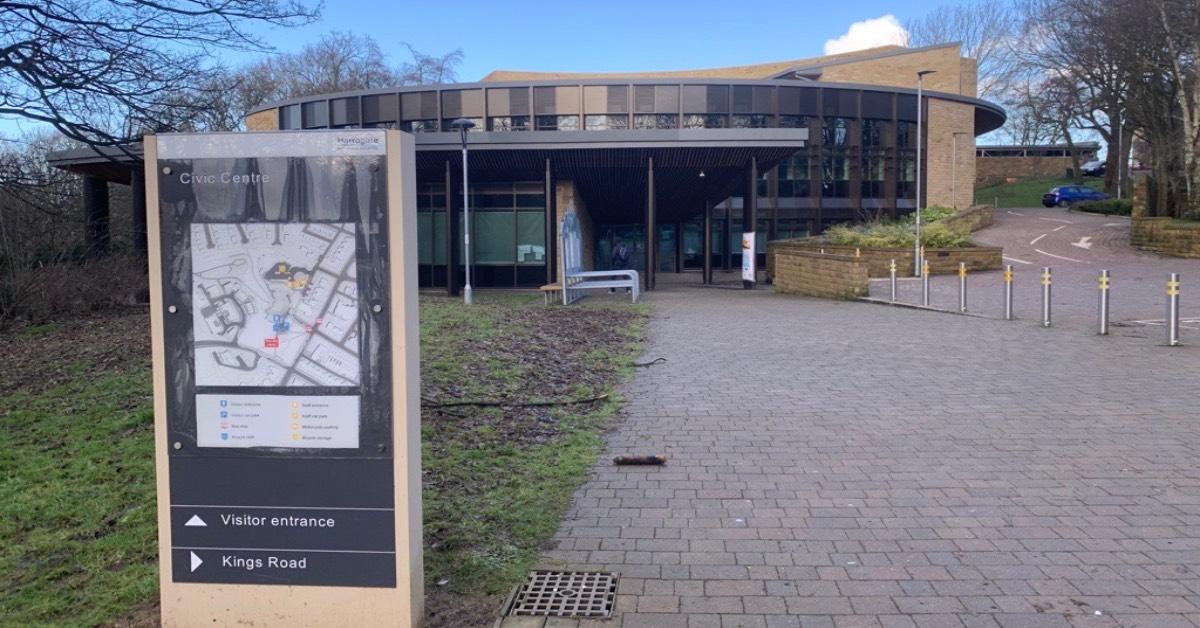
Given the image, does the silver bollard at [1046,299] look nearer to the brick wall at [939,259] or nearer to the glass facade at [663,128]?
the brick wall at [939,259]

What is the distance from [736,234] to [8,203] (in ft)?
108

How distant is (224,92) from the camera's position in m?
14.9

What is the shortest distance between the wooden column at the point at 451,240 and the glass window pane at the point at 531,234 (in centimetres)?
239

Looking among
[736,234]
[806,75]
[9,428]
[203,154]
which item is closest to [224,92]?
[9,428]

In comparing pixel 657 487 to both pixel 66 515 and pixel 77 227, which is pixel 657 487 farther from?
pixel 77 227

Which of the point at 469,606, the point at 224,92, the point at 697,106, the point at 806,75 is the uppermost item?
the point at 806,75

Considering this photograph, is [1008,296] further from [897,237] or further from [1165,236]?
[1165,236]

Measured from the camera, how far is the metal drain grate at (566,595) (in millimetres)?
3998

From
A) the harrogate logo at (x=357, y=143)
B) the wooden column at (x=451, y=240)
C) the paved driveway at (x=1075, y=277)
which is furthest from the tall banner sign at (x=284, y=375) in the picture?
the wooden column at (x=451, y=240)

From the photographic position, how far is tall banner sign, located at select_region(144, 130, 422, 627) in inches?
144

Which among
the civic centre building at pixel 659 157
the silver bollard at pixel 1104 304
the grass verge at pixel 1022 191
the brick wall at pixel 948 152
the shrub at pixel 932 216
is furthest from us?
the grass verge at pixel 1022 191

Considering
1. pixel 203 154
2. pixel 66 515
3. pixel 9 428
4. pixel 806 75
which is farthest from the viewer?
pixel 806 75

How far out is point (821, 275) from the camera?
2481 cm

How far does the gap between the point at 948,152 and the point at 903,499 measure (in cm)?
4662
